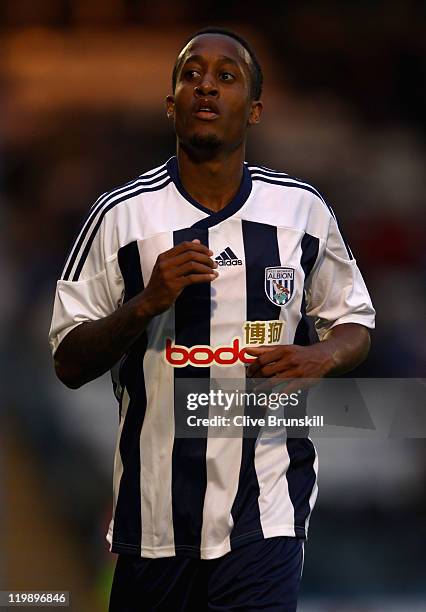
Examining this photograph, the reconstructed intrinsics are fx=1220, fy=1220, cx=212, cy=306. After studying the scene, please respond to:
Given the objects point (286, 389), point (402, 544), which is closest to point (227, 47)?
point (286, 389)

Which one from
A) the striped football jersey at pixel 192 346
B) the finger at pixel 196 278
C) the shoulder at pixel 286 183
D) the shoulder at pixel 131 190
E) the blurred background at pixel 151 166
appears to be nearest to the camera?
the finger at pixel 196 278

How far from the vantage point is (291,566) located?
3080 mm

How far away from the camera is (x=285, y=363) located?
2.98 m

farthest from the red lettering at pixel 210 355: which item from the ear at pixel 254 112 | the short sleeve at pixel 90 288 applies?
the ear at pixel 254 112

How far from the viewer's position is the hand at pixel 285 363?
298 centimetres

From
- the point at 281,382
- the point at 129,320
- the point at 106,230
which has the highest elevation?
the point at 106,230

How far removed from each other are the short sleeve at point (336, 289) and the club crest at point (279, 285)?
6.7 inches

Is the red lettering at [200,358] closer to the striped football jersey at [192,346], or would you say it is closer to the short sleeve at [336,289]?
the striped football jersey at [192,346]

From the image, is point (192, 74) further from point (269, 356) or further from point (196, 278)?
point (269, 356)

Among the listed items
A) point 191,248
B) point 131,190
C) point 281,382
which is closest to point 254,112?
point 131,190

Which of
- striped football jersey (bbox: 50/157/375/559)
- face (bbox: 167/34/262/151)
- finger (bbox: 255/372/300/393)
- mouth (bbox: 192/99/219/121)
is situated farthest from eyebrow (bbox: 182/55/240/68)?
finger (bbox: 255/372/300/393)

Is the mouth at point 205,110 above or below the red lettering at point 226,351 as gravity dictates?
above

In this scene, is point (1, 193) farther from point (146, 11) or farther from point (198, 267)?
point (198, 267)

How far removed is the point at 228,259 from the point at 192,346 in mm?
242
